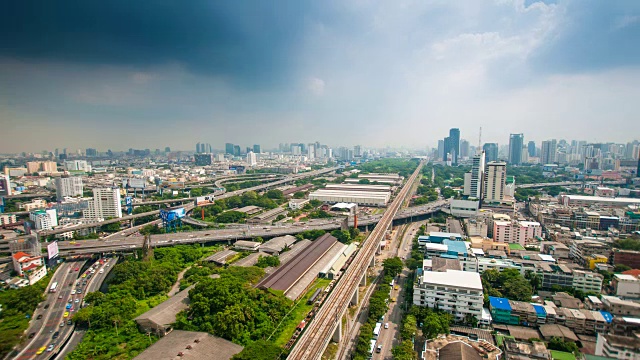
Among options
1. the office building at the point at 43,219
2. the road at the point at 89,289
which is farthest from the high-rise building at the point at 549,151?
the office building at the point at 43,219

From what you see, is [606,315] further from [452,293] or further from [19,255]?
[19,255]

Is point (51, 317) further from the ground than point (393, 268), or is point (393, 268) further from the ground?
point (393, 268)

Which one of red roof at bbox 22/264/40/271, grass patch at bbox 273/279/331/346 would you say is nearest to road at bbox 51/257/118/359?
red roof at bbox 22/264/40/271

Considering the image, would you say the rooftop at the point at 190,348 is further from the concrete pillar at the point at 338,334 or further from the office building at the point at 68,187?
the office building at the point at 68,187

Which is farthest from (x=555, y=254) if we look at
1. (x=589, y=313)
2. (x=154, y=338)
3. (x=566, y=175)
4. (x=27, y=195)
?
(x=27, y=195)

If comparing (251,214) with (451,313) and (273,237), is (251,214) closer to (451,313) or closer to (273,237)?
(273,237)

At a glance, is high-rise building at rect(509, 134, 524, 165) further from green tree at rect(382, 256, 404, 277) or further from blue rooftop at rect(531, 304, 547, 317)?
blue rooftop at rect(531, 304, 547, 317)

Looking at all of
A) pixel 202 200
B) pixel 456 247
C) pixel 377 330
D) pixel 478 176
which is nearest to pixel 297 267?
pixel 377 330
